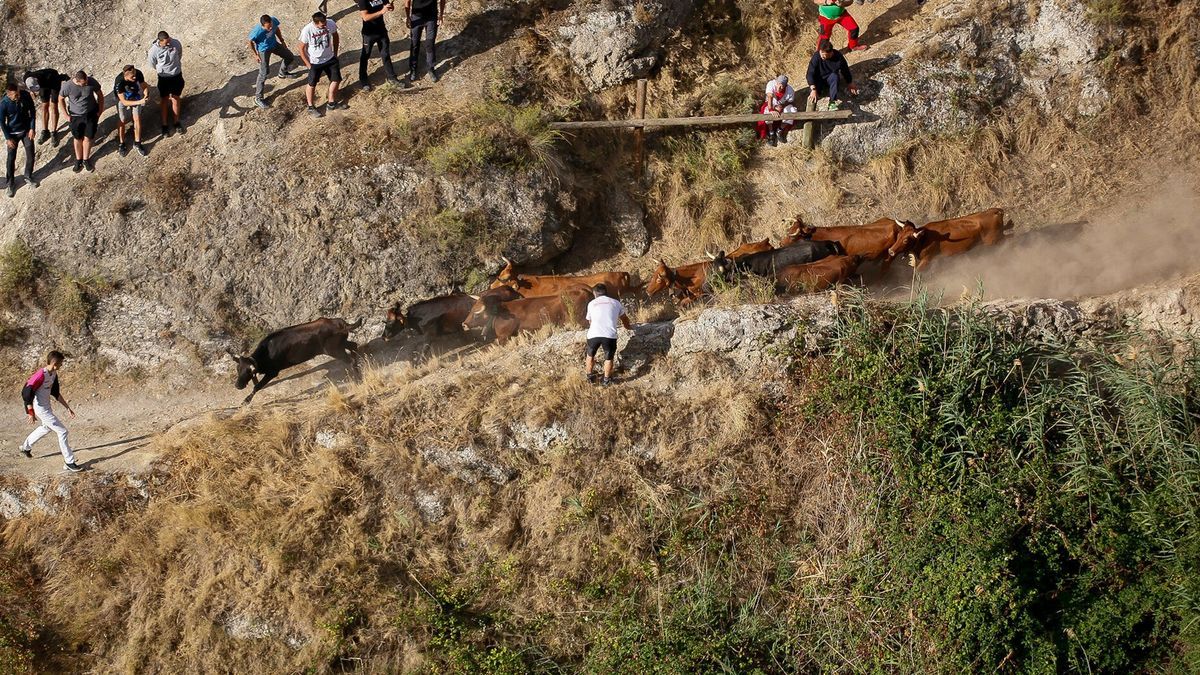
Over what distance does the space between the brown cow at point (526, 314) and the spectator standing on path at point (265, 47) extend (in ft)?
18.8

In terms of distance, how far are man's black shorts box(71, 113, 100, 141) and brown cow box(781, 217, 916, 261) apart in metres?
12.0

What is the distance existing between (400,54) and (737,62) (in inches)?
258

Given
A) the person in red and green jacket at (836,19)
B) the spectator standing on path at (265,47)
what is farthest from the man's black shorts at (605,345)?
the person in red and green jacket at (836,19)

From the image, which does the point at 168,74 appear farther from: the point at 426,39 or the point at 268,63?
the point at 426,39

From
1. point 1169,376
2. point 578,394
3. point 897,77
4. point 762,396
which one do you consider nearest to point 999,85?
point 897,77

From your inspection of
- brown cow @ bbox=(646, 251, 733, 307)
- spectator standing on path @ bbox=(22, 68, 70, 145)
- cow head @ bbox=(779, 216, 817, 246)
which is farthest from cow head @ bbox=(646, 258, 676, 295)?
spectator standing on path @ bbox=(22, 68, 70, 145)

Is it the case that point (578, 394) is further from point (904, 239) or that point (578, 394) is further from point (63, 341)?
point (63, 341)

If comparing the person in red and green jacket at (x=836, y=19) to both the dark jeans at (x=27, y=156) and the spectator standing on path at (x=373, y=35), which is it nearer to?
the spectator standing on path at (x=373, y=35)

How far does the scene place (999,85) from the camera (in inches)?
778

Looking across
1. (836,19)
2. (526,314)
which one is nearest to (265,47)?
(526,314)

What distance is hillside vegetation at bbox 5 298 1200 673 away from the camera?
12.9 metres

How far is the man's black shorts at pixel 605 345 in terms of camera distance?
13.9m

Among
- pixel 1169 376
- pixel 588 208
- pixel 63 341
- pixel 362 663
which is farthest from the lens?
pixel 588 208

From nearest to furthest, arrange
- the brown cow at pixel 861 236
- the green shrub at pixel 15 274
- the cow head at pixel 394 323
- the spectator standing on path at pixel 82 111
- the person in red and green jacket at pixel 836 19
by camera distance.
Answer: the cow head at pixel 394 323, the green shrub at pixel 15 274, the brown cow at pixel 861 236, the spectator standing on path at pixel 82 111, the person in red and green jacket at pixel 836 19
